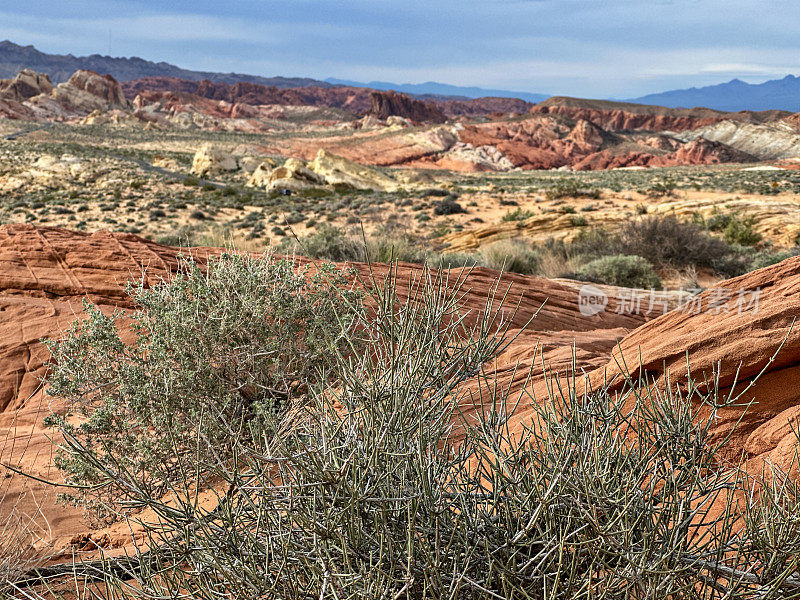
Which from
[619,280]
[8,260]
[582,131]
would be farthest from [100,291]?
[582,131]

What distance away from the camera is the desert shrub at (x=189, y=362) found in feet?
12.3

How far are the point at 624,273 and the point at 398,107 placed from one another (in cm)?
10544

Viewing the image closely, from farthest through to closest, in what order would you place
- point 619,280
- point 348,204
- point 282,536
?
point 348,204
point 619,280
point 282,536

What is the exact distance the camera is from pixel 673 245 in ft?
38.8

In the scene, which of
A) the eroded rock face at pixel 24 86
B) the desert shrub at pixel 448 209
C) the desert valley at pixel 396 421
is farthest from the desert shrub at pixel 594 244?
the eroded rock face at pixel 24 86

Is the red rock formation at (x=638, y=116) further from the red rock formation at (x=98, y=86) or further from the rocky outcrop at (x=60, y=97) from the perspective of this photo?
the red rock formation at (x=98, y=86)

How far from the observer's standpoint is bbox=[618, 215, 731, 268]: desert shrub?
38.5 ft

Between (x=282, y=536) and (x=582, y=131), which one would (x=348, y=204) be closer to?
(x=282, y=536)

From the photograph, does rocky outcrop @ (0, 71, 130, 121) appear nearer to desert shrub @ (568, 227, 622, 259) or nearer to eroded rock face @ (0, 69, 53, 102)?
eroded rock face @ (0, 69, 53, 102)

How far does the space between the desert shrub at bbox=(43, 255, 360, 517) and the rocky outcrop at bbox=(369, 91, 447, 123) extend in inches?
4185

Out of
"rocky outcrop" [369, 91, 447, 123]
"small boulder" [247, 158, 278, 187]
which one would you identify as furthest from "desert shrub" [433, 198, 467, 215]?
"rocky outcrop" [369, 91, 447, 123]

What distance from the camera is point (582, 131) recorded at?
2960 inches

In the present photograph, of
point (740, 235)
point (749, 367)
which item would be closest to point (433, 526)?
point (749, 367)

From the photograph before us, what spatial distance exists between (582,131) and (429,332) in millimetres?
80265
